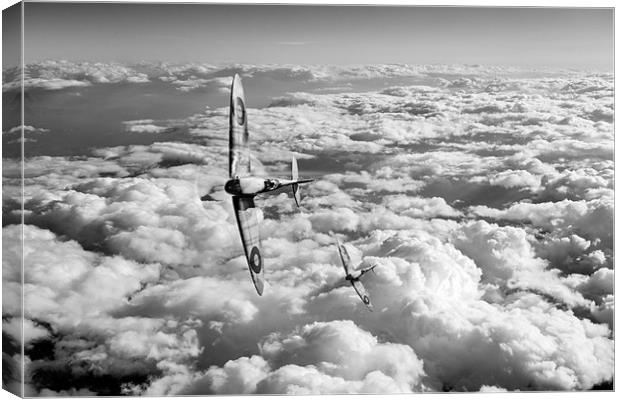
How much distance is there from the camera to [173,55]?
9664 millimetres

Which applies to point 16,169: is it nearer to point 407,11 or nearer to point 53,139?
point 53,139

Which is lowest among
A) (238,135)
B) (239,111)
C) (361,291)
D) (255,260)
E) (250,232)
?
(361,291)

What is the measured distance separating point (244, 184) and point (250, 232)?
0.74m

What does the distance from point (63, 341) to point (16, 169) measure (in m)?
2.61

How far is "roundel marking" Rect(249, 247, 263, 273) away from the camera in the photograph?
28.5 ft

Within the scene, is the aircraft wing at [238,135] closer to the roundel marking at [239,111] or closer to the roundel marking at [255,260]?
the roundel marking at [239,111]

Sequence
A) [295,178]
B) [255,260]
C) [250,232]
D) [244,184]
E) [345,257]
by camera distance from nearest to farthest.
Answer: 1. [244,184]
2. [250,232]
3. [255,260]
4. [295,178]
5. [345,257]

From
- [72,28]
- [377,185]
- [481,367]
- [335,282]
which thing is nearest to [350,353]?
[335,282]

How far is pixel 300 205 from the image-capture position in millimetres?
9594

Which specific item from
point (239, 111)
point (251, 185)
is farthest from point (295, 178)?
point (239, 111)

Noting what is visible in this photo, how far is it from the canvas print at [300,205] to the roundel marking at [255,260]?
6 cm

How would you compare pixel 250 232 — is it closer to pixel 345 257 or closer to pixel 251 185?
pixel 251 185

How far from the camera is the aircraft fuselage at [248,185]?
820cm

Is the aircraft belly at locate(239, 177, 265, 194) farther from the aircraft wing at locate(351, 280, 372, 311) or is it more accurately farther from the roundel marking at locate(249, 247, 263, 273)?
the aircraft wing at locate(351, 280, 372, 311)
